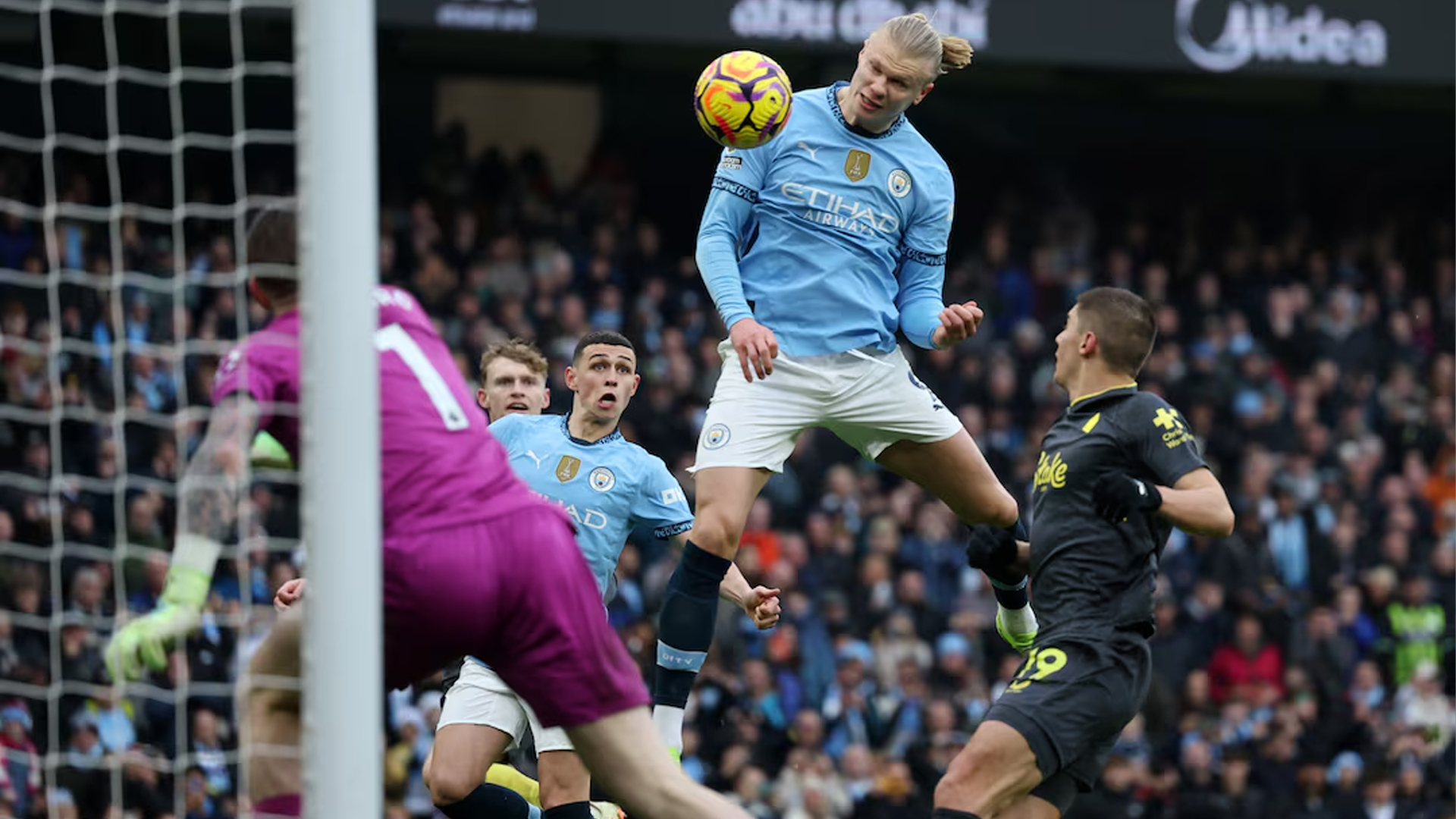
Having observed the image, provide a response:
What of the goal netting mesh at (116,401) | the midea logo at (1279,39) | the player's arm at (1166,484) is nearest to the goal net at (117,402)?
the goal netting mesh at (116,401)

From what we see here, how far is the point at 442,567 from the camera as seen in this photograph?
5.04 metres

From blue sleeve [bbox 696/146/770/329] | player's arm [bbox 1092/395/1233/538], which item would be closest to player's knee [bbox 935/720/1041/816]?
player's arm [bbox 1092/395/1233/538]

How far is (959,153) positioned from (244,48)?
7.63 metres

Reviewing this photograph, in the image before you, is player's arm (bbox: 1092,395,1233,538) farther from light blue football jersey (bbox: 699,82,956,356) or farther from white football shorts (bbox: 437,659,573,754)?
white football shorts (bbox: 437,659,573,754)

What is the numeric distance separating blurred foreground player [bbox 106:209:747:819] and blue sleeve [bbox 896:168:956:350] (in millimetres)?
2407

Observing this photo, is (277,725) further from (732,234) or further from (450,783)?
(732,234)

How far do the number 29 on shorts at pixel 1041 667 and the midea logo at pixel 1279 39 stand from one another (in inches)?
525

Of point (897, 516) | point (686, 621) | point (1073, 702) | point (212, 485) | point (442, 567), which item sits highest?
point (212, 485)

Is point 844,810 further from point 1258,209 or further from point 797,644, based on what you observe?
point 1258,209

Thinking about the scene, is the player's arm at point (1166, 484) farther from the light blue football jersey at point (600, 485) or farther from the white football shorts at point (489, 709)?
the white football shorts at point (489, 709)

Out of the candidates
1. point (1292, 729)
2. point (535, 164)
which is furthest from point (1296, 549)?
point (535, 164)

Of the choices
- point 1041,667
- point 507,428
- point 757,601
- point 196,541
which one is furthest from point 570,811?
point 196,541

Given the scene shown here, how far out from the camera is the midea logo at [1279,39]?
1877 centimetres

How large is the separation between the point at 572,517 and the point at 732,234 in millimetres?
1320
